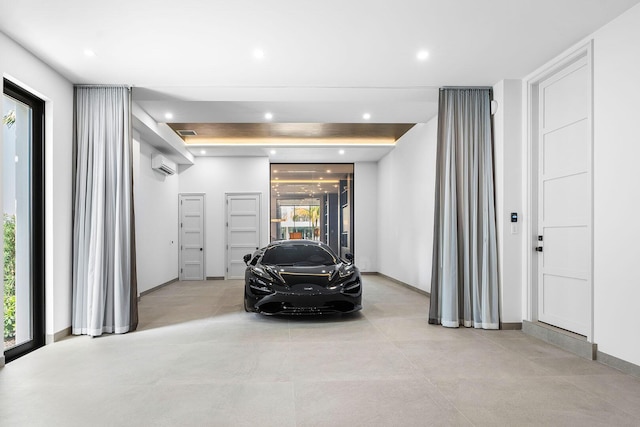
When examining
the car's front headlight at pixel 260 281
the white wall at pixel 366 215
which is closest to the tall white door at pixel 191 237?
the white wall at pixel 366 215

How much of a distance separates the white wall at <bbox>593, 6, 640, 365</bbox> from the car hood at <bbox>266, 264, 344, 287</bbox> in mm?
2873

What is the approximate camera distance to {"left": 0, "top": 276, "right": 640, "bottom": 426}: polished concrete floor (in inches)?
102

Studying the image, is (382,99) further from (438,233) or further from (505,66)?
(438,233)

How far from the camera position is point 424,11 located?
11.3 ft

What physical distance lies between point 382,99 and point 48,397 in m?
4.75

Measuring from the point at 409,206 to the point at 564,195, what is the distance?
13.3 feet

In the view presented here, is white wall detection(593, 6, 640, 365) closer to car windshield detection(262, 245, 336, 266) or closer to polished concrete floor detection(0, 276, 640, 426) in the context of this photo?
polished concrete floor detection(0, 276, 640, 426)

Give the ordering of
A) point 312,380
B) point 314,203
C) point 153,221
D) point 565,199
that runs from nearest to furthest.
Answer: point 312,380, point 565,199, point 153,221, point 314,203

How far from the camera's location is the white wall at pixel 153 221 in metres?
7.47

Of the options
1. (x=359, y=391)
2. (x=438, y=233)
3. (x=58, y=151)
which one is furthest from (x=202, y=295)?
(x=359, y=391)

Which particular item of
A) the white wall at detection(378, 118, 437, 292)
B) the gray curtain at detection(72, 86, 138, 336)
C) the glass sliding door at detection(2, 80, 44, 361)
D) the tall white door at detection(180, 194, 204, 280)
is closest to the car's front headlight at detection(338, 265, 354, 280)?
the white wall at detection(378, 118, 437, 292)

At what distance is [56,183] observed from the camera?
15.0 ft

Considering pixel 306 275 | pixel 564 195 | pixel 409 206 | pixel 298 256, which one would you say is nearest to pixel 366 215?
pixel 409 206

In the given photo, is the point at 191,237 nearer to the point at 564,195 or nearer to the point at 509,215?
the point at 509,215
